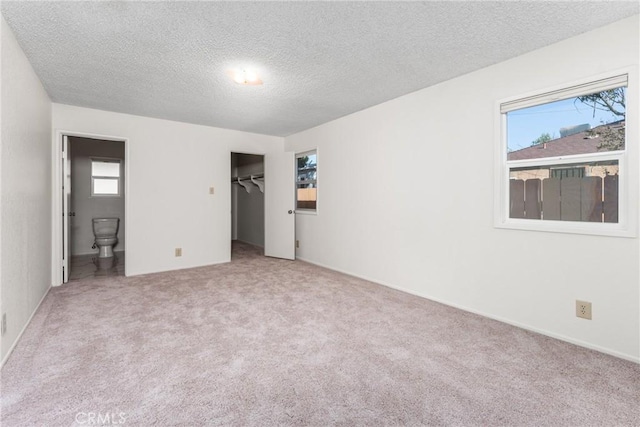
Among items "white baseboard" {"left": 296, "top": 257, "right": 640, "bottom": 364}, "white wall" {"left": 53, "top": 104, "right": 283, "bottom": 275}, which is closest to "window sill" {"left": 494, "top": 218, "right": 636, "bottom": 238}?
"white baseboard" {"left": 296, "top": 257, "right": 640, "bottom": 364}

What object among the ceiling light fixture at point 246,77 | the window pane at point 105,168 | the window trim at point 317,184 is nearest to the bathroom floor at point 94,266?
the window pane at point 105,168

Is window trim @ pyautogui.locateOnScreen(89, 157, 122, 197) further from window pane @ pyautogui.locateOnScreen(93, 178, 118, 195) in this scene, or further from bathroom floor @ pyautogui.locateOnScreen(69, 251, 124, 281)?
bathroom floor @ pyautogui.locateOnScreen(69, 251, 124, 281)

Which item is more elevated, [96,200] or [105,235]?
[96,200]

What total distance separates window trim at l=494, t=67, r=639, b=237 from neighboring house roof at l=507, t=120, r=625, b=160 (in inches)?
1.6

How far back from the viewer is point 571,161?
224 centimetres

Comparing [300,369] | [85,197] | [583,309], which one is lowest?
[300,369]

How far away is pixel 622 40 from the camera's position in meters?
1.95

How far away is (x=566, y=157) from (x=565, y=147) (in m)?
0.09

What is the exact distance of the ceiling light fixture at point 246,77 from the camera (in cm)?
269

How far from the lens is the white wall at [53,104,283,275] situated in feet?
13.1

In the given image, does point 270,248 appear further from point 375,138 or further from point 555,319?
point 555,319

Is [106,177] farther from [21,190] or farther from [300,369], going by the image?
[300,369]

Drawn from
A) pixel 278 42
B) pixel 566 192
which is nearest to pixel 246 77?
pixel 278 42

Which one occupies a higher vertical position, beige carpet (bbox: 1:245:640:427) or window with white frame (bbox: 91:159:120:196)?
window with white frame (bbox: 91:159:120:196)
